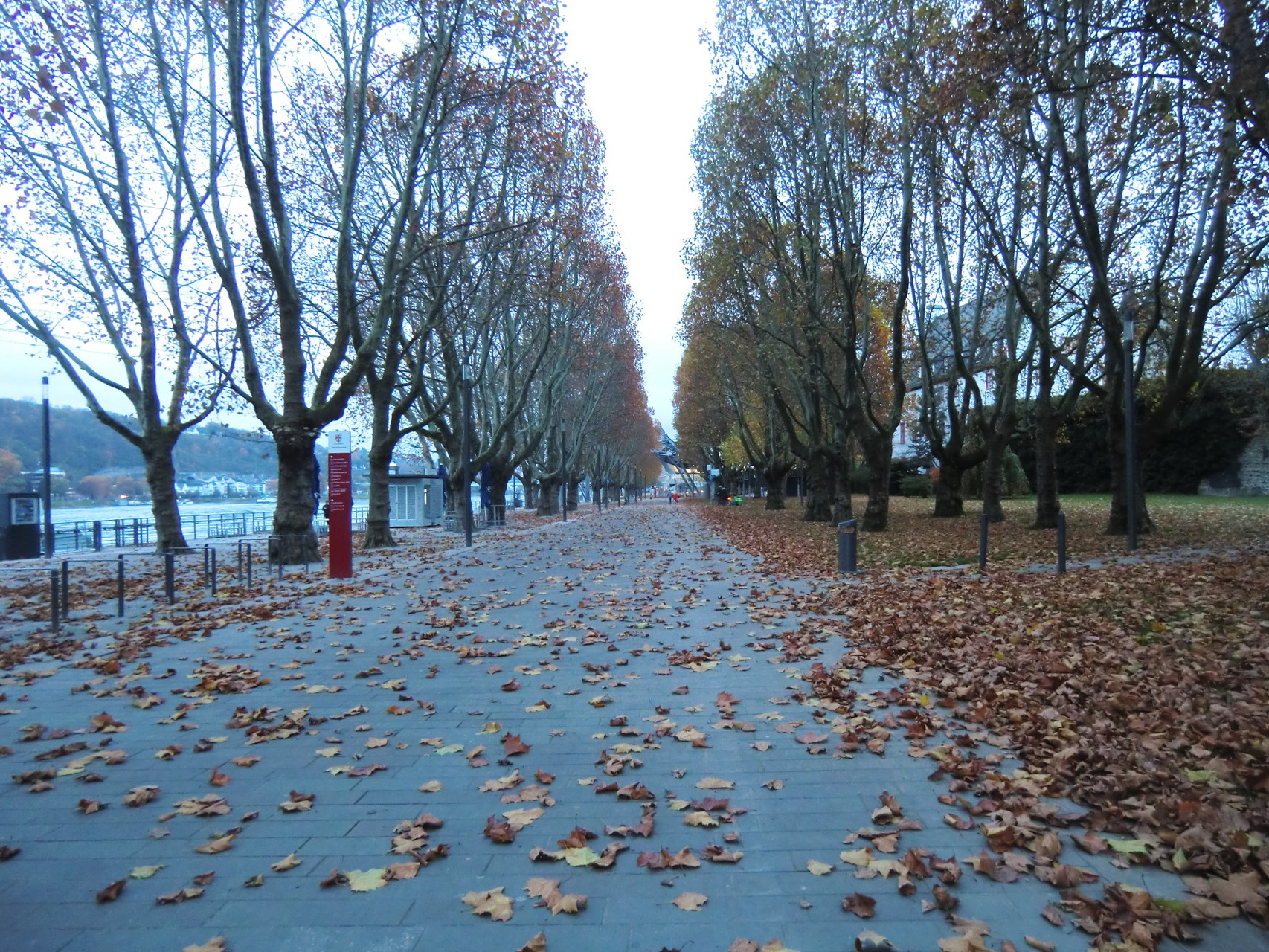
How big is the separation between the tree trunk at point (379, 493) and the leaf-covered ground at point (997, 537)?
9660 millimetres

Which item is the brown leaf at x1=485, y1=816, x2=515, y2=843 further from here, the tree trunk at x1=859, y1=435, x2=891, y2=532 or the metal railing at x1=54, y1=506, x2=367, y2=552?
the metal railing at x1=54, y1=506, x2=367, y2=552

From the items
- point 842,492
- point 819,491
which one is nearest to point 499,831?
point 842,492

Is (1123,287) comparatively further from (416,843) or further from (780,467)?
(780,467)

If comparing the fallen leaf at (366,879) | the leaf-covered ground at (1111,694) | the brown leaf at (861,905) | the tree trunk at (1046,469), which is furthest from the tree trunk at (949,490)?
the fallen leaf at (366,879)

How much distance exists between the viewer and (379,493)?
24406mm

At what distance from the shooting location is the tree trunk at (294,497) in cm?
1695

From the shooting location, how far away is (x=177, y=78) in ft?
53.9

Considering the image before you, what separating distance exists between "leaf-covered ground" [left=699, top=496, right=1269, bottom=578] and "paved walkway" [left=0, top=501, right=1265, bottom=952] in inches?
316

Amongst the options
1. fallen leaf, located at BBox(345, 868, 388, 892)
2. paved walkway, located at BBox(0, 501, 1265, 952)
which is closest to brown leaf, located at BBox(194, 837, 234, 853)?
paved walkway, located at BBox(0, 501, 1265, 952)

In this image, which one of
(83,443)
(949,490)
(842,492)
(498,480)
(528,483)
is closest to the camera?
(842,492)

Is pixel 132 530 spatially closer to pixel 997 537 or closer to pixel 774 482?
pixel 997 537

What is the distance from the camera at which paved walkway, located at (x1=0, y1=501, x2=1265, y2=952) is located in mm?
3328

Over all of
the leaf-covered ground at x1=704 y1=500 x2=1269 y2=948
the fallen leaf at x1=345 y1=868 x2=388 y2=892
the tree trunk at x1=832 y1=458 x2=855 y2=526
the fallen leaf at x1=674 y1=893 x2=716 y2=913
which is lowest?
the fallen leaf at x1=345 y1=868 x2=388 y2=892

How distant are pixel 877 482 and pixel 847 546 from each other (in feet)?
34.1
